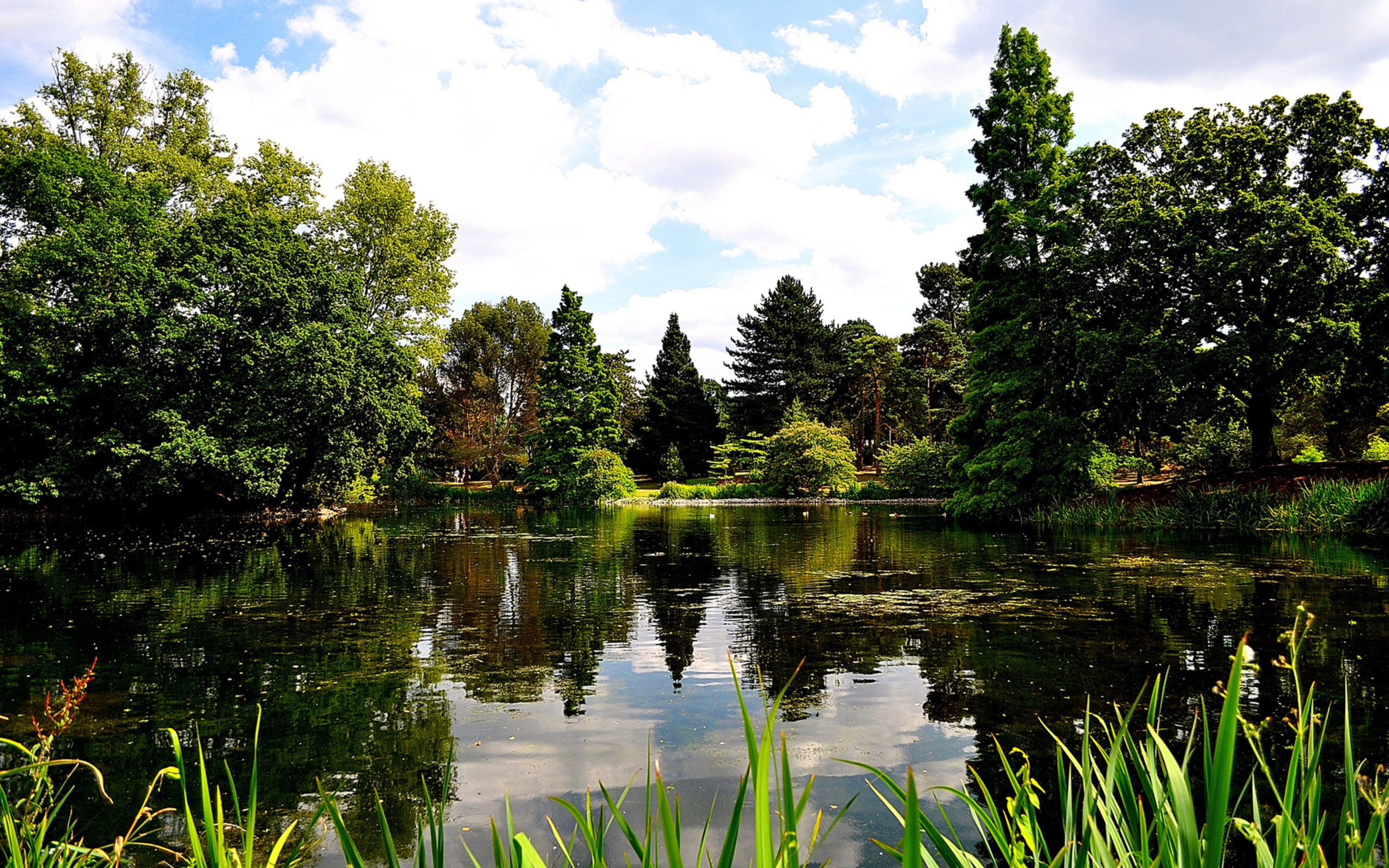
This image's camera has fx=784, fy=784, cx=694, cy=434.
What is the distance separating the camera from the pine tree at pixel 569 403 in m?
43.9

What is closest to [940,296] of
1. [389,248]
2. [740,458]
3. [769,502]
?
[740,458]

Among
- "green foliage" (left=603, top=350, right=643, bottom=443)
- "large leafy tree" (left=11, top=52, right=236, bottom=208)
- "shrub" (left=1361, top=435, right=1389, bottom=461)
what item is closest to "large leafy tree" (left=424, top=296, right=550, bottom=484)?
"green foliage" (left=603, top=350, right=643, bottom=443)

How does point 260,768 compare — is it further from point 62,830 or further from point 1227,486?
point 1227,486

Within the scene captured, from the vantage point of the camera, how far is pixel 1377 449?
78.3 feet

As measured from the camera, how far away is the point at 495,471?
54.7 meters

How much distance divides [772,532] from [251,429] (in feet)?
58.8

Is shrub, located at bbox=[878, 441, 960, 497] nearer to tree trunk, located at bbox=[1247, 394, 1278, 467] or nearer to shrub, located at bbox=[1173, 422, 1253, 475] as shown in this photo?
shrub, located at bbox=[1173, 422, 1253, 475]

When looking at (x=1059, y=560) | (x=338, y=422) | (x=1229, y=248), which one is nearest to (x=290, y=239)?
(x=338, y=422)

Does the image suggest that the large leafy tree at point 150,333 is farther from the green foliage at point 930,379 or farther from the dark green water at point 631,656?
the green foliage at point 930,379

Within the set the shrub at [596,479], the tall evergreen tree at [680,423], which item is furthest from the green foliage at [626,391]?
the shrub at [596,479]

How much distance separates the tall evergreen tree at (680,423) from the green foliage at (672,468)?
1862 mm

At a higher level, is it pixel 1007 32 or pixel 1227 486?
pixel 1007 32

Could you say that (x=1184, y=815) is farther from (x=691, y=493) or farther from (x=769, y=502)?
(x=691, y=493)

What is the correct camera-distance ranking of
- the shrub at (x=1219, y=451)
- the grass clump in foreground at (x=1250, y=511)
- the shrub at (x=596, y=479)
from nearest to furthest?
the grass clump in foreground at (x=1250, y=511) → the shrub at (x=1219, y=451) → the shrub at (x=596, y=479)
